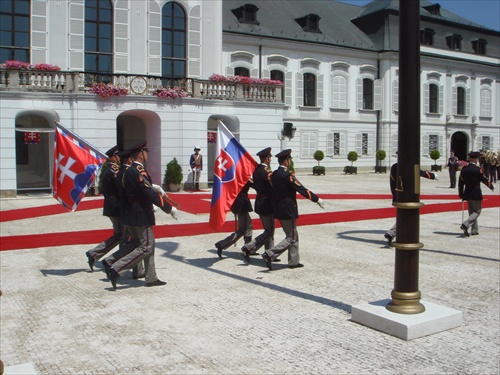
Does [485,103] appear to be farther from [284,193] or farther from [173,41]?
[284,193]

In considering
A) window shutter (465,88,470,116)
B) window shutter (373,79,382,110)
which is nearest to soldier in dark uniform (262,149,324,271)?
window shutter (373,79,382,110)

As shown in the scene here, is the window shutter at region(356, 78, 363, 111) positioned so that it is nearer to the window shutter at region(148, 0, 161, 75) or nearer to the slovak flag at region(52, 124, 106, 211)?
the window shutter at region(148, 0, 161, 75)

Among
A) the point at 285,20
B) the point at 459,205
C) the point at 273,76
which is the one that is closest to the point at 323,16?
the point at 285,20

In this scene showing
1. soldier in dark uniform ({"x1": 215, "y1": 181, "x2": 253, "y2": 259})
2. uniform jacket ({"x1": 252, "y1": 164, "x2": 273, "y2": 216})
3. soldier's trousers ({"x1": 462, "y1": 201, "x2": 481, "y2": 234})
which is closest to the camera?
uniform jacket ({"x1": 252, "y1": 164, "x2": 273, "y2": 216})

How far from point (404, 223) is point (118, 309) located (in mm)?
3506

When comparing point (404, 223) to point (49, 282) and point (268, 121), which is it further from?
point (268, 121)

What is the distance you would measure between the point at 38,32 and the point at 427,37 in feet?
102

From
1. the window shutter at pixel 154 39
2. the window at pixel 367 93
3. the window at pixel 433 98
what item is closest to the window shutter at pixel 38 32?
the window shutter at pixel 154 39

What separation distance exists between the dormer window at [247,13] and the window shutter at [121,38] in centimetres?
1377

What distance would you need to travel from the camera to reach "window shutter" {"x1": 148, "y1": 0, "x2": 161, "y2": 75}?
25.1 m

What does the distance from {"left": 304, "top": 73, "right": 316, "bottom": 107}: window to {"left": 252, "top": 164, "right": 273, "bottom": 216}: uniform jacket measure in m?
29.8

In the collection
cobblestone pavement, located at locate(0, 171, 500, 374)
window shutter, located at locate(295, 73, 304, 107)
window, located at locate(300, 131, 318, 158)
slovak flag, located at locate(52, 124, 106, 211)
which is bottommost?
cobblestone pavement, located at locate(0, 171, 500, 374)

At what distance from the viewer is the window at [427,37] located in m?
43.7

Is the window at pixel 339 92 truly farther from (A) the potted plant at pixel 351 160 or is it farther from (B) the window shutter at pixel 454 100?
(B) the window shutter at pixel 454 100
